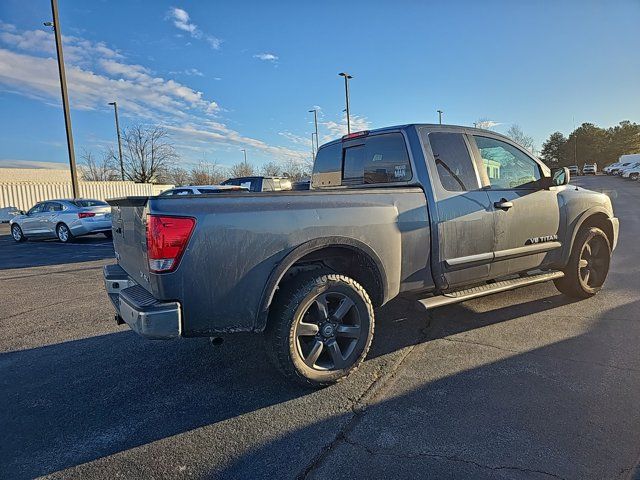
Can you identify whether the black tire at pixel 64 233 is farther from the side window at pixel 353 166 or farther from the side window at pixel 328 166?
the side window at pixel 353 166

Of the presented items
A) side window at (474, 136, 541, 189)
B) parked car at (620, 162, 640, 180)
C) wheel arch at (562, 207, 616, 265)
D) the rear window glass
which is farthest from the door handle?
parked car at (620, 162, 640, 180)

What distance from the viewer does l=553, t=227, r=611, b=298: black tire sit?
16.1 ft

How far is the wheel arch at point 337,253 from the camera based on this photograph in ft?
9.43

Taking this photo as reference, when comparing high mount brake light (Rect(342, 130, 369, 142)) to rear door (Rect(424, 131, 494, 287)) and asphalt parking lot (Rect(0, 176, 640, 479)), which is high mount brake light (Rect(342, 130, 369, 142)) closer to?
rear door (Rect(424, 131, 494, 287))

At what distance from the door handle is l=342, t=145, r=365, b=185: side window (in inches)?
54.4

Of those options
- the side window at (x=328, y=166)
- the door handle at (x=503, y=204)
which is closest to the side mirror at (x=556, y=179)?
the door handle at (x=503, y=204)

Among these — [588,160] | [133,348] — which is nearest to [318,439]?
[133,348]

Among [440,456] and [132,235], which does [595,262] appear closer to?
[440,456]

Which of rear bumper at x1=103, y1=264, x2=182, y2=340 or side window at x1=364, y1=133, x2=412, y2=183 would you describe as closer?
rear bumper at x1=103, y1=264, x2=182, y2=340

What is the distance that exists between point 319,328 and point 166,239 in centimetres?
129

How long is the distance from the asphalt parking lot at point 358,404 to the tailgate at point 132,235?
93cm

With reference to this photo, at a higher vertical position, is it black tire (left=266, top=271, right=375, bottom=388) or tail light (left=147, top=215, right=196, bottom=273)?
tail light (left=147, top=215, right=196, bottom=273)

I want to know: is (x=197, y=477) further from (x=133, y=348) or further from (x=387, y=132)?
(x=387, y=132)

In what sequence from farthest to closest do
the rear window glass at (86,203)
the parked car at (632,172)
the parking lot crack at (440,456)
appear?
the parked car at (632,172)
the rear window glass at (86,203)
the parking lot crack at (440,456)
